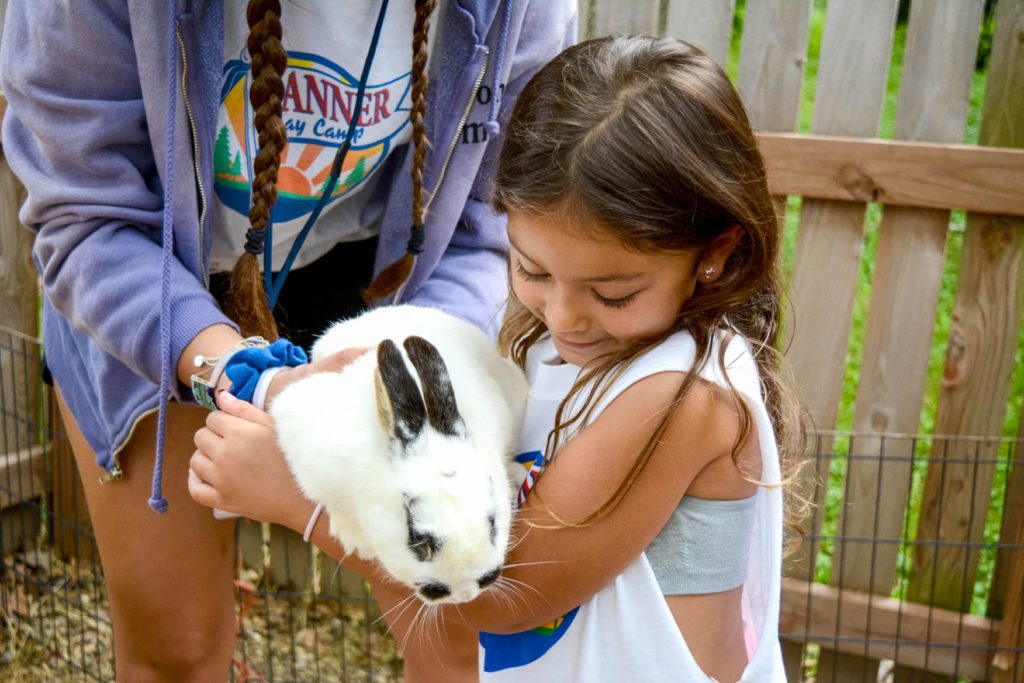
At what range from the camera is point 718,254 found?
145cm

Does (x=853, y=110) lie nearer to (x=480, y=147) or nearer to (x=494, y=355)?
(x=480, y=147)

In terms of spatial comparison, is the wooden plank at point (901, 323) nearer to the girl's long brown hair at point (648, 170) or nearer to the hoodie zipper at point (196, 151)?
the girl's long brown hair at point (648, 170)

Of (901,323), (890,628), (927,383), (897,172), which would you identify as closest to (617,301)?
(897,172)

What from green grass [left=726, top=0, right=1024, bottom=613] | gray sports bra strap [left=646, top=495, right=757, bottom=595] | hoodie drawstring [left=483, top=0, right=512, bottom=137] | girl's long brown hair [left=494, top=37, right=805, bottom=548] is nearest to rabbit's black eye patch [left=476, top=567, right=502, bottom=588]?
girl's long brown hair [left=494, top=37, right=805, bottom=548]

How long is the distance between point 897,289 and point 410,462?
1.73 m

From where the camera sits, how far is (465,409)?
1.44 m

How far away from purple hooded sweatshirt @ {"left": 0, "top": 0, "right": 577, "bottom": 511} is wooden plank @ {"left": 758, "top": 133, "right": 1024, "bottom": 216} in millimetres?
937

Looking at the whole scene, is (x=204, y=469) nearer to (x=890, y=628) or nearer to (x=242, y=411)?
(x=242, y=411)

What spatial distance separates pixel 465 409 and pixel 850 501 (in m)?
1.69

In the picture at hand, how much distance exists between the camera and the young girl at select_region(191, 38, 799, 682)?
53.8 inches

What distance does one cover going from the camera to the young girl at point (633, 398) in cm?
137

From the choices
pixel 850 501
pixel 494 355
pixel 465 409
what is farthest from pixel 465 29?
pixel 850 501

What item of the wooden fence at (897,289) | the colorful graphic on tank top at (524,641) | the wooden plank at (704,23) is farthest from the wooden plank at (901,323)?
the colorful graphic on tank top at (524,641)

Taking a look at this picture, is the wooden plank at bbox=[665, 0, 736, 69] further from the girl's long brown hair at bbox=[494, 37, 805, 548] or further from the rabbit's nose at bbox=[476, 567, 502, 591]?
the rabbit's nose at bbox=[476, 567, 502, 591]
